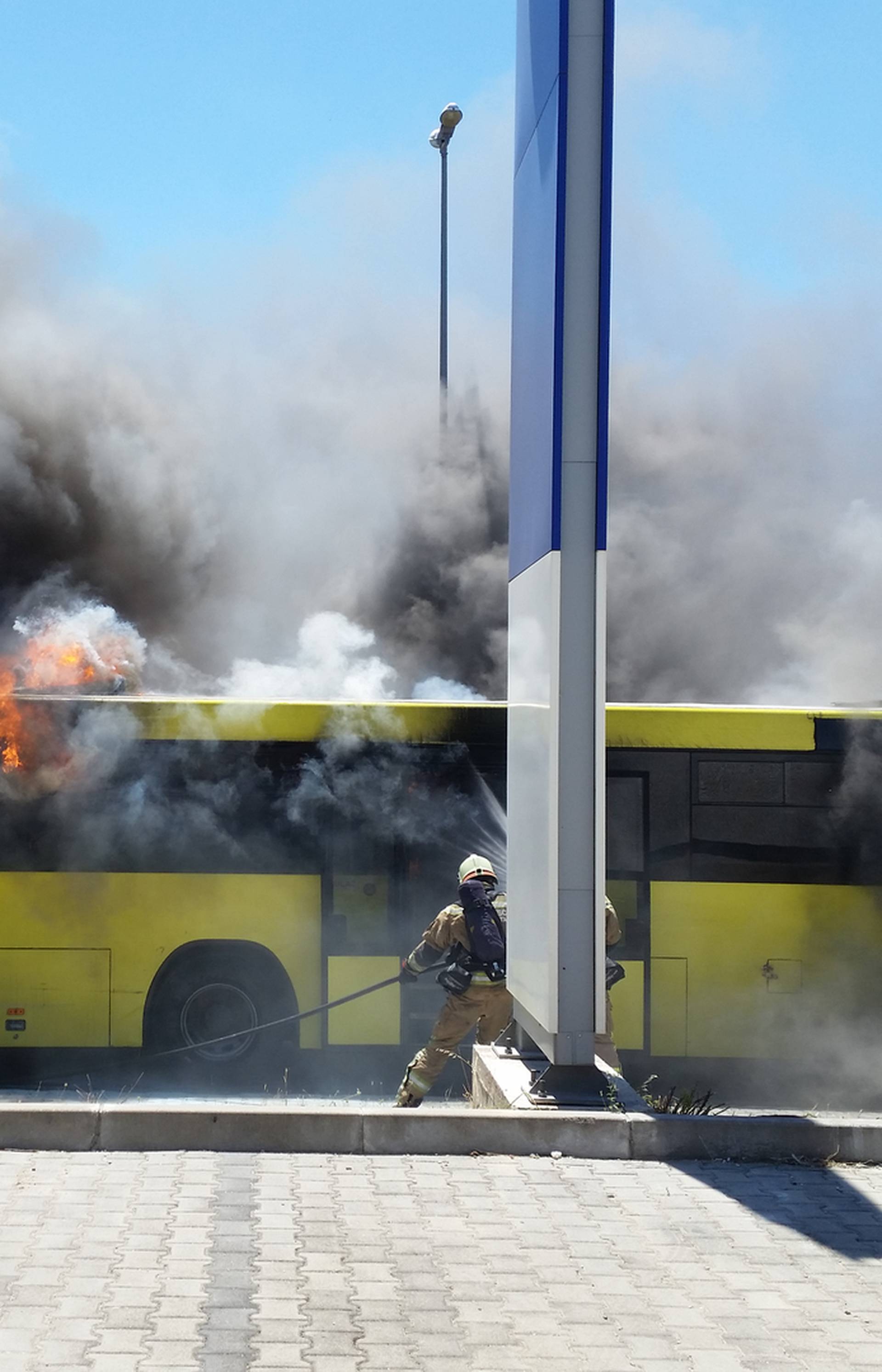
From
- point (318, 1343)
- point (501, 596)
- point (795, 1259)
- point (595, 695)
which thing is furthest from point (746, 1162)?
point (501, 596)

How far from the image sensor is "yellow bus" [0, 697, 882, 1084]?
27.9ft

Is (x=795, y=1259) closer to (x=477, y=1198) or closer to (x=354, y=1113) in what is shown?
(x=477, y=1198)

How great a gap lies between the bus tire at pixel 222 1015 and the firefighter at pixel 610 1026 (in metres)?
1.83

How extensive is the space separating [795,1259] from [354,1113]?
1.73 metres

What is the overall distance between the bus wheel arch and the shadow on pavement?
355 cm

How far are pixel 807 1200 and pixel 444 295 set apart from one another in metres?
18.3

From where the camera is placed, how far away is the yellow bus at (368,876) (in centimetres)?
850

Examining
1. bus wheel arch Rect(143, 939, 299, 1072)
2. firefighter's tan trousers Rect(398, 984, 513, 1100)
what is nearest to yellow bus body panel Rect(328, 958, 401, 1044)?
bus wheel arch Rect(143, 939, 299, 1072)

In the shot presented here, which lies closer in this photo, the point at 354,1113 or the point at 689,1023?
the point at 354,1113

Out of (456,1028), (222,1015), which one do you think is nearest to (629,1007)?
(456,1028)

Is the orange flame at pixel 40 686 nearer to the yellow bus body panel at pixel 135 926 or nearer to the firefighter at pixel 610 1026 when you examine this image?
the yellow bus body panel at pixel 135 926

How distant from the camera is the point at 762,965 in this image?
8539mm

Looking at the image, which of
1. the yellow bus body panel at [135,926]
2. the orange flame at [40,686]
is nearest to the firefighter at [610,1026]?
the yellow bus body panel at [135,926]

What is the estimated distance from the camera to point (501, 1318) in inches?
152
